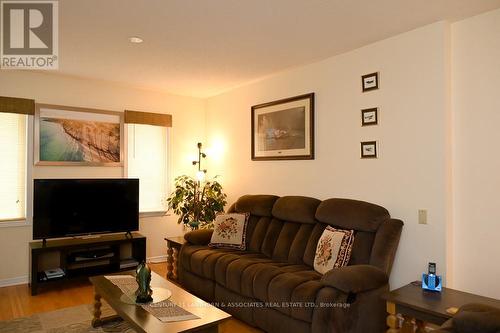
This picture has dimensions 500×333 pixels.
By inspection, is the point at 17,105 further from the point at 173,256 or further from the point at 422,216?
the point at 422,216

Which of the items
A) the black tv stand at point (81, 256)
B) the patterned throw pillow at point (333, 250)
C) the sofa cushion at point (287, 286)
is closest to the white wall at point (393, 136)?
the patterned throw pillow at point (333, 250)

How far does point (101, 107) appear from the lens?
4.50 m

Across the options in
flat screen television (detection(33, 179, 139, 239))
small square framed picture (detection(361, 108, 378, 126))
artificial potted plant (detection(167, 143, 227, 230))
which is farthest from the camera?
artificial potted plant (detection(167, 143, 227, 230))

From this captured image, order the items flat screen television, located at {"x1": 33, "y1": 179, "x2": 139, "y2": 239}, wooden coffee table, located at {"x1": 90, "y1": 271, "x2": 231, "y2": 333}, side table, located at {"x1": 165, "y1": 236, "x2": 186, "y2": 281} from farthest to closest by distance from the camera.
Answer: side table, located at {"x1": 165, "y1": 236, "x2": 186, "y2": 281} → flat screen television, located at {"x1": 33, "y1": 179, "x2": 139, "y2": 239} → wooden coffee table, located at {"x1": 90, "y1": 271, "x2": 231, "y2": 333}

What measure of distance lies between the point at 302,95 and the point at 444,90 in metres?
1.49

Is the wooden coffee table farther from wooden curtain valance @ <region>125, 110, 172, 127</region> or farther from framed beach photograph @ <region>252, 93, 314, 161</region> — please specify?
wooden curtain valance @ <region>125, 110, 172, 127</region>

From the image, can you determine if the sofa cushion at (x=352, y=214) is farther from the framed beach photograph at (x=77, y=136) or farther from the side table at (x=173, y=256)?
the framed beach photograph at (x=77, y=136)

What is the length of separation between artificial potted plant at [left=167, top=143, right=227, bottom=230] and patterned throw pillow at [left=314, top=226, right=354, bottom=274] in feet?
6.88

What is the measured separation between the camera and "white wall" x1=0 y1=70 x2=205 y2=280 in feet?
12.8

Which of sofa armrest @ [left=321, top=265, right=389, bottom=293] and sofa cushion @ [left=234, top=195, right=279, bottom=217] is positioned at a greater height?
sofa cushion @ [left=234, top=195, right=279, bottom=217]

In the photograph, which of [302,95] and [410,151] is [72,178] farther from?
[410,151]

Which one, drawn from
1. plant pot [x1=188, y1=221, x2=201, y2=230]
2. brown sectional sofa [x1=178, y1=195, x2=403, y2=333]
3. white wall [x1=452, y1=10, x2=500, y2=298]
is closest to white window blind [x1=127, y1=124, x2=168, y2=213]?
plant pot [x1=188, y1=221, x2=201, y2=230]

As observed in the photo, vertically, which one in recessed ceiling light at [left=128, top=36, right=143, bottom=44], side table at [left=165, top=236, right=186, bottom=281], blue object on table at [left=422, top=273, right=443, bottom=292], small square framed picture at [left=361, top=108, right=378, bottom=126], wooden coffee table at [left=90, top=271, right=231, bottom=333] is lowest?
side table at [left=165, top=236, right=186, bottom=281]

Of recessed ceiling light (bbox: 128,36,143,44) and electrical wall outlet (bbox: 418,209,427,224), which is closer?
electrical wall outlet (bbox: 418,209,427,224)
